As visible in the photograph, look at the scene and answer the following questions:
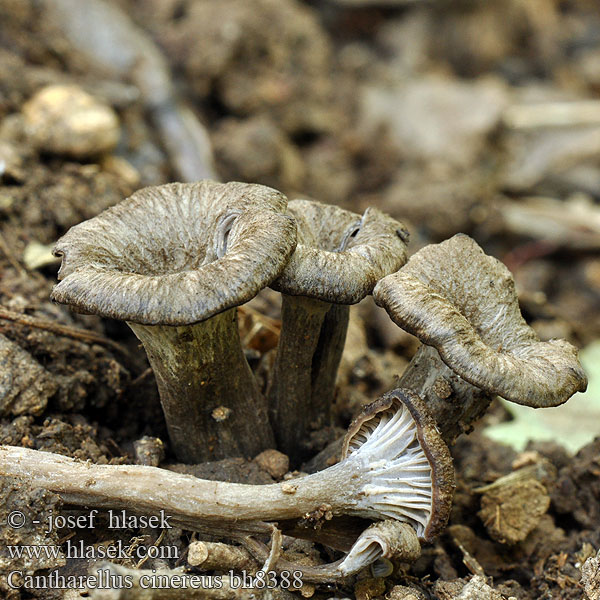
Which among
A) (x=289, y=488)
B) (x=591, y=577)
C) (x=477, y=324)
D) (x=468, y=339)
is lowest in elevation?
(x=591, y=577)

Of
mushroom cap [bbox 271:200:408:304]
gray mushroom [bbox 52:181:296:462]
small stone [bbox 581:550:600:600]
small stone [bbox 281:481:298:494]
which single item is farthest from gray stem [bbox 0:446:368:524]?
small stone [bbox 581:550:600:600]

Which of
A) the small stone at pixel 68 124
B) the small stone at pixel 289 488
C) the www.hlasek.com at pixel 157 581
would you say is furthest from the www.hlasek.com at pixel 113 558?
the small stone at pixel 68 124

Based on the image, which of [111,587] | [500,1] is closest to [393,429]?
[111,587]

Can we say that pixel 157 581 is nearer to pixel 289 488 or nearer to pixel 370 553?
pixel 289 488

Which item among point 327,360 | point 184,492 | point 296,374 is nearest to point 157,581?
point 184,492

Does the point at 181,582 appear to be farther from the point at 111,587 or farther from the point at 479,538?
the point at 479,538

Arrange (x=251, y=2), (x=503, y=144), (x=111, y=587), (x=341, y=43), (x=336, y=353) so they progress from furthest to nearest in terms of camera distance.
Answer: (x=341, y=43) < (x=503, y=144) < (x=251, y=2) < (x=336, y=353) < (x=111, y=587)
